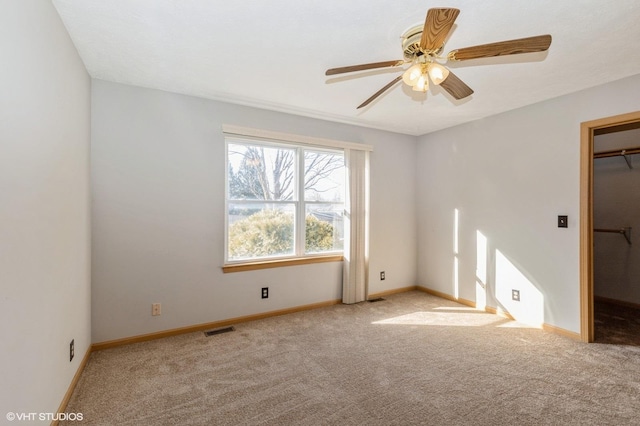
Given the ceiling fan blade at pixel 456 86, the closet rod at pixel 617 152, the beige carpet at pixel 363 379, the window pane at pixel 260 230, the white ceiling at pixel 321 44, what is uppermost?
the white ceiling at pixel 321 44

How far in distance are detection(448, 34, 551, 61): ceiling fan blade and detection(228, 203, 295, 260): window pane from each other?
249 centimetres

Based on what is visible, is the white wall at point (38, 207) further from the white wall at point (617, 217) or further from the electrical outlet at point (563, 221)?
the white wall at point (617, 217)

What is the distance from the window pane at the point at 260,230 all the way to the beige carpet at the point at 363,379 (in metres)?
0.86

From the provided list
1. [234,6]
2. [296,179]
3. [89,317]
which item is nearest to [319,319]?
[296,179]

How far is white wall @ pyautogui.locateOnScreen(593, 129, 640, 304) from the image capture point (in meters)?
3.82

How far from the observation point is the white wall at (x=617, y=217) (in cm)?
382

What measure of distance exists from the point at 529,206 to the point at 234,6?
351cm

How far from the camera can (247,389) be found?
208 cm

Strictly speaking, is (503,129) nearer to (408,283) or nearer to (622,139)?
(622,139)

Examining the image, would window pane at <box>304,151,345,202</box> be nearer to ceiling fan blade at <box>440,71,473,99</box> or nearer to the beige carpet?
the beige carpet

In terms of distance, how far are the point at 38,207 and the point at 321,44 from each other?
6.59 feet

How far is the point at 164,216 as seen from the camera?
115 inches

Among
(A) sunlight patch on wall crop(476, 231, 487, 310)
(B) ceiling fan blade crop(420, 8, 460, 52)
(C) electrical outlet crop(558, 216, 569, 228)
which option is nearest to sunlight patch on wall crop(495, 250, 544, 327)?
(A) sunlight patch on wall crop(476, 231, 487, 310)

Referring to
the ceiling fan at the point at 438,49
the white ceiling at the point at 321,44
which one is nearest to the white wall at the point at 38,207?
the white ceiling at the point at 321,44
